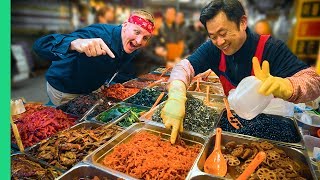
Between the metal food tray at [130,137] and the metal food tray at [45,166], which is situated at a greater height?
the metal food tray at [130,137]

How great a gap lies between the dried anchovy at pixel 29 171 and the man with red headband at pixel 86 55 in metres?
0.96

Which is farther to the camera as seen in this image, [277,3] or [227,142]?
[277,3]

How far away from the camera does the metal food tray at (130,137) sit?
160 cm

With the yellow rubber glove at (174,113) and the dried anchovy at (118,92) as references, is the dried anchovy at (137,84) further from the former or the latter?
the yellow rubber glove at (174,113)

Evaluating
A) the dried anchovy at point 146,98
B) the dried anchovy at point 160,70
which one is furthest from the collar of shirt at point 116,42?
the dried anchovy at point 160,70

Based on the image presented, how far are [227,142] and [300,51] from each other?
11.7 ft

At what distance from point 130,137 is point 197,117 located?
591 mm

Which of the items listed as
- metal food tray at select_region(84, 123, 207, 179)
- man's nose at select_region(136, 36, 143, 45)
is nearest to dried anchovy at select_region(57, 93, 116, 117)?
metal food tray at select_region(84, 123, 207, 179)

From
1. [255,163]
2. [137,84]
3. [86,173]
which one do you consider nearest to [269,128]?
[255,163]

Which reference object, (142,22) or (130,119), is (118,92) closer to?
(130,119)

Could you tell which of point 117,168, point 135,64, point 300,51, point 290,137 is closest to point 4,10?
point 117,168

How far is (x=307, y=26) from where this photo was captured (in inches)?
181

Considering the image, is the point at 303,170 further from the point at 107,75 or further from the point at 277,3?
the point at 277,3

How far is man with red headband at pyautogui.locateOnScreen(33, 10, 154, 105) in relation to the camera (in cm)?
226
